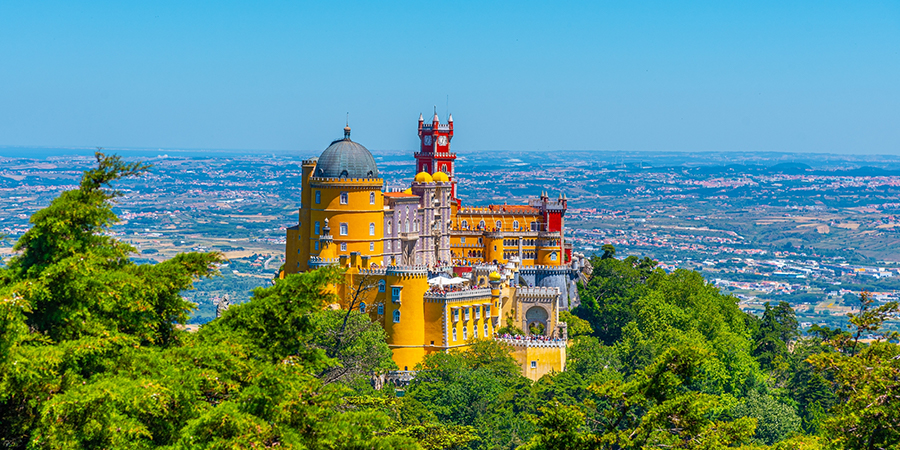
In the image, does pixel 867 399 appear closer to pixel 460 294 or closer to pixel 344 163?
pixel 460 294

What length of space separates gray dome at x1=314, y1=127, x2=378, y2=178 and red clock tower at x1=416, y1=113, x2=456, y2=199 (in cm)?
3166

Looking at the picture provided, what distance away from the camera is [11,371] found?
3428cm

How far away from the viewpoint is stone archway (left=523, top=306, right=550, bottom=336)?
96.9 meters

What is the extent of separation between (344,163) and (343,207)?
11.9 ft

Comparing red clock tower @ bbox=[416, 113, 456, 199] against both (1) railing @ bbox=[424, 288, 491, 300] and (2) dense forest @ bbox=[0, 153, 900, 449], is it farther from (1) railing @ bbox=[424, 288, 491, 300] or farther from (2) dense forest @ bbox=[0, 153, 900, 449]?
(2) dense forest @ bbox=[0, 153, 900, 449]

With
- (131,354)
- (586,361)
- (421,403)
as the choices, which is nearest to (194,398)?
(131,354)

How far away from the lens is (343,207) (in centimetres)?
9400

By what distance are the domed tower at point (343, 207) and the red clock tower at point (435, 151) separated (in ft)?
102

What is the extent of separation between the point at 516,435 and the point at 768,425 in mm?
20853

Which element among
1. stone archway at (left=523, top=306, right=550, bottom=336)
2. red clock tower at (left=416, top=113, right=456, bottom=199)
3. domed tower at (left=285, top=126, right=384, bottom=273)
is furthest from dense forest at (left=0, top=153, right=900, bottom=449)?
red clock tower at (left=416, top=113, right=456, bottom=199)

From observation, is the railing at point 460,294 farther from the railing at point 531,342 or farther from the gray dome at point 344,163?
the gray dome at point 344,163

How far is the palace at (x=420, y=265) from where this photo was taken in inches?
3440

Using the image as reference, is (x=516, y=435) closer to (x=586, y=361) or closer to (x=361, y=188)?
(x=586, y=361)

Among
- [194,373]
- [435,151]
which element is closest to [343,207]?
[435,151]
